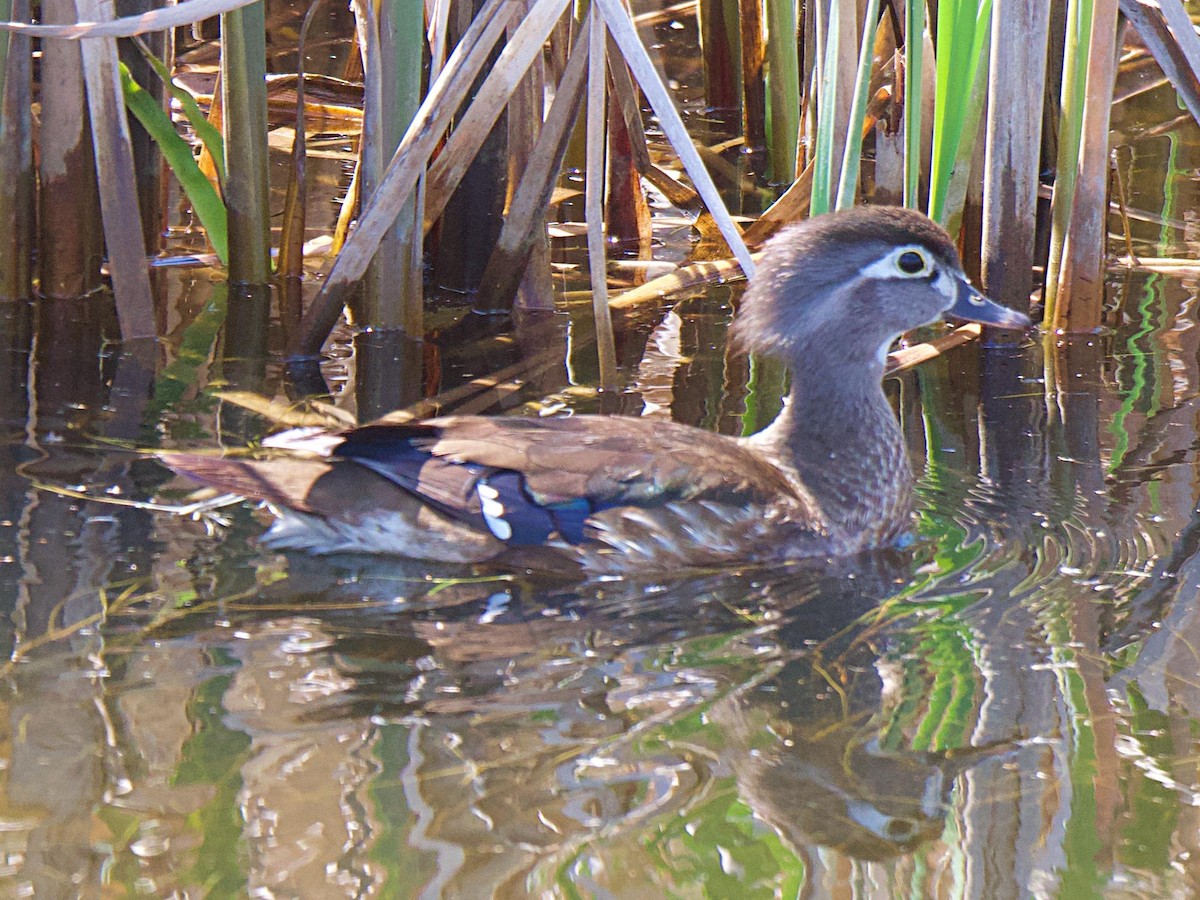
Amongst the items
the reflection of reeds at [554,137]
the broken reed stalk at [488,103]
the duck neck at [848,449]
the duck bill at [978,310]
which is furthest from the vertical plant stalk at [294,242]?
the duck bill at [978,310]

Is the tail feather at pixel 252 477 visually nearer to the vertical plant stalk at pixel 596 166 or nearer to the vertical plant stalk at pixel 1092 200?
the vertical plant stalk at pixel 596 166

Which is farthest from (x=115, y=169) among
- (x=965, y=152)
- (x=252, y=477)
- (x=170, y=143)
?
(x=965, y=152)

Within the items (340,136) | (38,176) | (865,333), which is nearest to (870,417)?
(865,333)

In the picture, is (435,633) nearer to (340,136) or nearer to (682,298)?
(682,298)

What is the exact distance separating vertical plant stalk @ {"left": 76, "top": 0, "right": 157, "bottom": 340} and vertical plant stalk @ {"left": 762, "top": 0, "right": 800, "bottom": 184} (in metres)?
2.43

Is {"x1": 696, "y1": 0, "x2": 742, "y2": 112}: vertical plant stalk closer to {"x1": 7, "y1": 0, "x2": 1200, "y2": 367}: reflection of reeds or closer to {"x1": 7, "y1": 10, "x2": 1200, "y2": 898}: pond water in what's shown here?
{"x1": 7, "y1": 0, "x2": 1200, "y2": 367}: reflection of reeds

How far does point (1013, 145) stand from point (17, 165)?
3299 millimetres

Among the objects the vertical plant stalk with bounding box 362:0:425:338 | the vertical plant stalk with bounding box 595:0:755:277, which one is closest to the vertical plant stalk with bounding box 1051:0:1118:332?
the vertical plant stalk with bounding box 595:0:755:277

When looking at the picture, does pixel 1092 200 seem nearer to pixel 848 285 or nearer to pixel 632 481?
pixel 848 285

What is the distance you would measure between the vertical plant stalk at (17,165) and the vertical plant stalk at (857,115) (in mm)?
2526

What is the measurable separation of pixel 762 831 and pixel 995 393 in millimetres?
2802

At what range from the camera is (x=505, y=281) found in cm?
565

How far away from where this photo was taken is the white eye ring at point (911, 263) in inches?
175

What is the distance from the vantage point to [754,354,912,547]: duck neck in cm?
427
